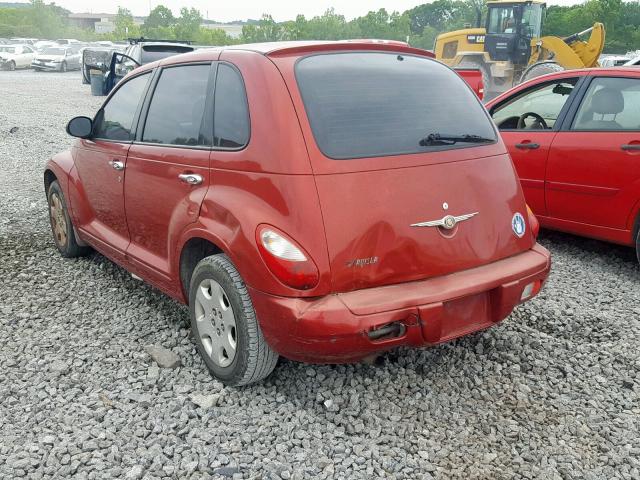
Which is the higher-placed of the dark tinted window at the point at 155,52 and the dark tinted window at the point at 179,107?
the dark tinted window at the point at 179,107

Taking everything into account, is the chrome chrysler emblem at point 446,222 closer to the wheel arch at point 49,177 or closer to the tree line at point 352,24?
the wheel arch at point 49,177

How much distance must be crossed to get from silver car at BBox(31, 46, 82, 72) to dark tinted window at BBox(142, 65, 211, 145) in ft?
115

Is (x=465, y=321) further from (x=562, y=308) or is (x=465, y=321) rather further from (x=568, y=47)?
(x=568, y=47)

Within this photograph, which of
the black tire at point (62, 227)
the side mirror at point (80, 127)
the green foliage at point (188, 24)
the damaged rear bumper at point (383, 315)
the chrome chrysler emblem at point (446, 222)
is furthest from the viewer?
the green foliage at point (188, 24)

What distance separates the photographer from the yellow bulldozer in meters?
16.5

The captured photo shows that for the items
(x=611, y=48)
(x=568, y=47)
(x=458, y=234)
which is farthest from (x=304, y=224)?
(x=611, y=48)

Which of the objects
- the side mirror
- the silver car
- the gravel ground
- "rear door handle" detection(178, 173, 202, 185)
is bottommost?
the silver car

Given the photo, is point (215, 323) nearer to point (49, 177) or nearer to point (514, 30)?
point (49, 177)

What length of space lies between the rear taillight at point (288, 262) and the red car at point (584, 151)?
10.6ft

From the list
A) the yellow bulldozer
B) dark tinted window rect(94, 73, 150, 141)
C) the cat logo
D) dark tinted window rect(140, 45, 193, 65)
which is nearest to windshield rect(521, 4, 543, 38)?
the yellow bulldozer

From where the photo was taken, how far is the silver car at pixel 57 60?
35.0 meters

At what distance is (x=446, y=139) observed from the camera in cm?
323

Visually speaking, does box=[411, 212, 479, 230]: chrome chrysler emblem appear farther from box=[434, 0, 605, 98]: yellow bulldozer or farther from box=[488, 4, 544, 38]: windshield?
box=[488, 4, 544, 38]: windshield

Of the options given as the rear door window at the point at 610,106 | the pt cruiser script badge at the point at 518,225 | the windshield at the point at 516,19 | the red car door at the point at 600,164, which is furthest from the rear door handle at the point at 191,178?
the windshield at the point at 516,19
